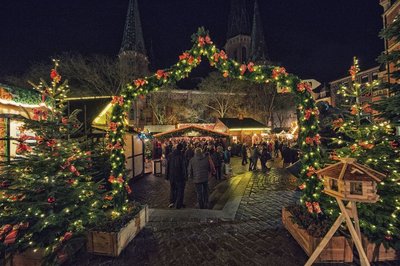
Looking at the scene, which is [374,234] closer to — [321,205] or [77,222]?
[321,205]

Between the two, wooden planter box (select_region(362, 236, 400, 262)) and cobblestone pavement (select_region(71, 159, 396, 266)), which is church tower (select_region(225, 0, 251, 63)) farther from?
wooden planter box (select_region(362, 236, 400, 262))

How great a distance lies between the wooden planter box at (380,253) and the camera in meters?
3.72

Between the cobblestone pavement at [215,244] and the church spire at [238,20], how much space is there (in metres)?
62.8

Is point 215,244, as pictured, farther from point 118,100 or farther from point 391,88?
point 391,88

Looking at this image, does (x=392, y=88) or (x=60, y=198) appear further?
(x=392, y=88)

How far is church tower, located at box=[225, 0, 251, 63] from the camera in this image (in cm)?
5972

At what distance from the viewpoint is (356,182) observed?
304cm

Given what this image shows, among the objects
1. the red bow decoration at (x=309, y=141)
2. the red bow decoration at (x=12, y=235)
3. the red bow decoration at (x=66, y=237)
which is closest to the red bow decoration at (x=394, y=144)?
the red bow decoration at (x=309, y=141)

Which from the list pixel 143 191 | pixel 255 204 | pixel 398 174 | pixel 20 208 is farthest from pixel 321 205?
pixel 143 191

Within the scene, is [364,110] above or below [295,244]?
above

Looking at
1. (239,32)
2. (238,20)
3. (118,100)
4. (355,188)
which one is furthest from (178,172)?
(238,20)

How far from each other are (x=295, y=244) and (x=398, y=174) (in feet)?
7.53

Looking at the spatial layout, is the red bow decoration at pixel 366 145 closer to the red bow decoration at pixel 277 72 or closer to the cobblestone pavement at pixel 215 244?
the red bow decoration at pixel 277 72

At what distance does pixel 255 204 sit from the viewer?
6941 millimetres
